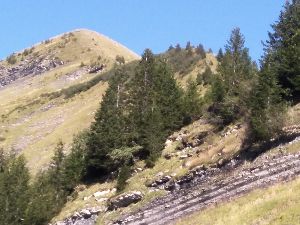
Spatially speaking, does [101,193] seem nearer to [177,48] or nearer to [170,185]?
[170,185]

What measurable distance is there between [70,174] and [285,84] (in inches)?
1021

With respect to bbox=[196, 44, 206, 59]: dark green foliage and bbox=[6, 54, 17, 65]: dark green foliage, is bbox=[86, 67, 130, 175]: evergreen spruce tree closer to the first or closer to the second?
bbox=[196, 44, 206, 59]: dark green foliage

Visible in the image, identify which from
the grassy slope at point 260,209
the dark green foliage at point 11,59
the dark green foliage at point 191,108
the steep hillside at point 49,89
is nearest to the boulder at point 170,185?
the grassy slope at point 260,209

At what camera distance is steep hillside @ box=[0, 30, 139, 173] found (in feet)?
295

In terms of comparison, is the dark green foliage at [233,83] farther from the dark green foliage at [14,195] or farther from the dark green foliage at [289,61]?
the dark green foliage at [14,195]

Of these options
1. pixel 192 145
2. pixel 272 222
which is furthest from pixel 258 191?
pixel 192 145

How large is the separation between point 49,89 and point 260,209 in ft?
367

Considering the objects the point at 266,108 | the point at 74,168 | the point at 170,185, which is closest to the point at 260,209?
the point at 266,108

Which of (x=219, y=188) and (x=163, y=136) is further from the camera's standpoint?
(x=163, y=136)

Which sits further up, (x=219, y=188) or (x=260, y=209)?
(x=260, y=209)

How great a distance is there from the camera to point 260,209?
2747 centimetres

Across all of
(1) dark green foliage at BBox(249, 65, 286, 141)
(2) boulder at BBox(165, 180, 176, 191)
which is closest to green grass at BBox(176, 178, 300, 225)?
(1) dark green foliage at BBox(249, 65, 286, 141)

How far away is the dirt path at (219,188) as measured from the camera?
3441 cm

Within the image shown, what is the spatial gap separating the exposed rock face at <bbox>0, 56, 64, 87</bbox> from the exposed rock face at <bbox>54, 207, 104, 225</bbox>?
115 metres
